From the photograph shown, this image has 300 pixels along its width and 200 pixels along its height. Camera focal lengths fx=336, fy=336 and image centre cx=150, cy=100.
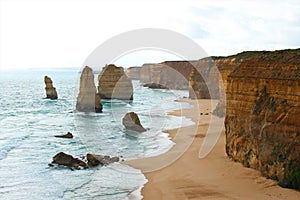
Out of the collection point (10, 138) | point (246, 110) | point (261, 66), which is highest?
point (261, 66)

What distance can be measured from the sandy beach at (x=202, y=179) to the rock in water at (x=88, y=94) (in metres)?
25.0

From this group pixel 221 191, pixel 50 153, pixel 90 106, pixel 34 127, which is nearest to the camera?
pixel 221 191

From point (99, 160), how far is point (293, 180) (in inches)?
466

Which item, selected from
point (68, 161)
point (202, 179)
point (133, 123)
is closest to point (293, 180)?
point (202, 179)

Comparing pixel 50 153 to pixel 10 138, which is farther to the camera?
pixel 10 138

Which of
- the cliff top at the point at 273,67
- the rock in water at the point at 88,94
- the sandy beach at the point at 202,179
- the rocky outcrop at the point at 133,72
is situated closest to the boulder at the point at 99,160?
the sandy beach at the point at 202,179

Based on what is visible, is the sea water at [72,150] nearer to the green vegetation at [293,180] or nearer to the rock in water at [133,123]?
the rock in water at [133,123]

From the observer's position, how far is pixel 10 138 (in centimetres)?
3097

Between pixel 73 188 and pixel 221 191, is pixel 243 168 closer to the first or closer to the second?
pixel 221 191

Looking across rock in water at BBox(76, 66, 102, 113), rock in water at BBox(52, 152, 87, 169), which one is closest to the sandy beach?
rock in water at BBox(52, 152, 87, 169)

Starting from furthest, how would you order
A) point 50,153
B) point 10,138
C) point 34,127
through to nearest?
point 34,127, point 10,138, point 50,153

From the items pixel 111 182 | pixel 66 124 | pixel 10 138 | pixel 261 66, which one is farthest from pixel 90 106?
pixel 261 66

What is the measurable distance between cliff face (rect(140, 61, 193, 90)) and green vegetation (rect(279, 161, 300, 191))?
302ft

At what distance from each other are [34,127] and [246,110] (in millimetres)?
26992
